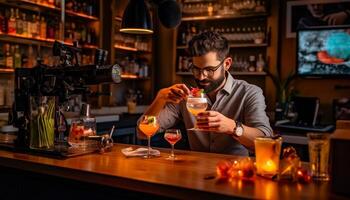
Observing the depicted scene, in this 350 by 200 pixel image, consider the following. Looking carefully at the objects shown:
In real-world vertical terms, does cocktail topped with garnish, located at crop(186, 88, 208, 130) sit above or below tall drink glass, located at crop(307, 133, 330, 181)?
above

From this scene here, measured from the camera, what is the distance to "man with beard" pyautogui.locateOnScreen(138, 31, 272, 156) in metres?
2.06

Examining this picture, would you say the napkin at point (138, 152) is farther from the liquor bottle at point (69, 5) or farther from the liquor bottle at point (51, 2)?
the liquor bottle at point (69, 5)

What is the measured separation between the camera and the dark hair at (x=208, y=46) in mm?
2146

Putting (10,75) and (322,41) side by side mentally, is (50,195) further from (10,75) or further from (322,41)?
(322,41)

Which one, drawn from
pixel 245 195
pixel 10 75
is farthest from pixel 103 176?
pixel 10 75

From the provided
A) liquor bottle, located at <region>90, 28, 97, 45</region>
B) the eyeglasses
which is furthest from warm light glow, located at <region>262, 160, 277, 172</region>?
liquor bottle, located at <region>90, 28, 97, 45</region>

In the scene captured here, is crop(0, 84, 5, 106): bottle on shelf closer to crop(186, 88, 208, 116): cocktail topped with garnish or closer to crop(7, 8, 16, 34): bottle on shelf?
crop(7, 8, 16, 34): bottle on shelf

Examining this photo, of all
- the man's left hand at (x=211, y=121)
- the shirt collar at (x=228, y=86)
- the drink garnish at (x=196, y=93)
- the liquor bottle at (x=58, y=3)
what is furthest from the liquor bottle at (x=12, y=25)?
the man's left hand at (x=211, y=121)

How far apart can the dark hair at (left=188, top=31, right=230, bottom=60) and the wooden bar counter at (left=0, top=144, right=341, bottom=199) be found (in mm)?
588

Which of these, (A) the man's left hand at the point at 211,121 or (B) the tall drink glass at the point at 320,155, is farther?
(A) the man's left hand at the point at 211,121

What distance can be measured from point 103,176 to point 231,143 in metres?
0.96

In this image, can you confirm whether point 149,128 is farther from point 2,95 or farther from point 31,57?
point 31,57

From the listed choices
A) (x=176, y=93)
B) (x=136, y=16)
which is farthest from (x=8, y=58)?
(x=176, y=93)

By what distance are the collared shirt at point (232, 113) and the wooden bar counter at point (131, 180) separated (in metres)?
0.33
